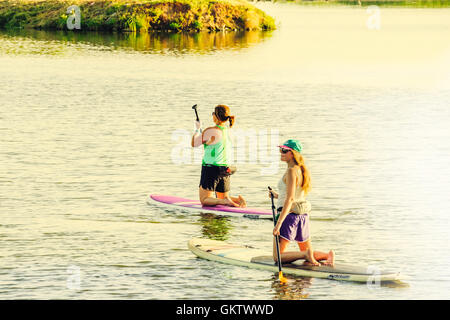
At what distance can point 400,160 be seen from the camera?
29.9m

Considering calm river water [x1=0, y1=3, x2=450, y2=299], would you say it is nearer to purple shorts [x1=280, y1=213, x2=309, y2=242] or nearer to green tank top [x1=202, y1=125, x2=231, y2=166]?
purple shorts [x1=280, y1=213, x2=309, y2=242]

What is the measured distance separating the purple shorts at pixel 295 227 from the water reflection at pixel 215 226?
3.67m

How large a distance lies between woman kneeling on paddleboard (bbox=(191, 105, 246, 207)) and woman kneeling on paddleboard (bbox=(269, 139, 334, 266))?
442 centimetres

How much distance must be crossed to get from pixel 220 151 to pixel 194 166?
294 inches

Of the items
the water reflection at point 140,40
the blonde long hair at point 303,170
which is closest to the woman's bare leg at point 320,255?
the blonde long hair at point 303,170

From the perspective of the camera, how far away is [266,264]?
685 inches

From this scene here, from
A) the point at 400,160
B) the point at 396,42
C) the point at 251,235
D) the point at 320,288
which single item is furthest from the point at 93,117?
the point at 396,42

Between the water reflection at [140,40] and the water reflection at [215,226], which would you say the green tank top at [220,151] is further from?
the water reflection at [140,40]

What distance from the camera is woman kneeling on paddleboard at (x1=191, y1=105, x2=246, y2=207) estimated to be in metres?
20.7

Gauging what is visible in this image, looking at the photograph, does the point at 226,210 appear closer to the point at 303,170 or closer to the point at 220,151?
the point at 220,151

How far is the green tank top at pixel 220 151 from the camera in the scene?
20891 mm

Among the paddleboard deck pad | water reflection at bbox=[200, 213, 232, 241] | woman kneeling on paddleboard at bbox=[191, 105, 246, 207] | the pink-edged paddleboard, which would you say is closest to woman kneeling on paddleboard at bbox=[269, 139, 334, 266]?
the paddleboard deck pad

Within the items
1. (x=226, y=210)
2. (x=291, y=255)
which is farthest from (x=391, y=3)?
(x=291, y=255)

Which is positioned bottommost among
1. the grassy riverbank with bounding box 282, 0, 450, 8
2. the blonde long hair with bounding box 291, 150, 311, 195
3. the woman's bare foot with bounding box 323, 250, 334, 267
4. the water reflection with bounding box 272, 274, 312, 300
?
the water reflection with bounding box 272, 274, 312, 300
